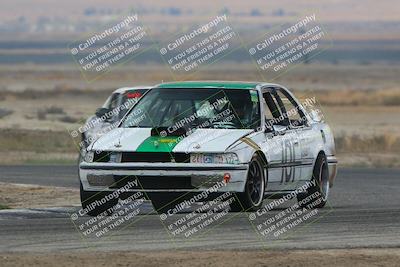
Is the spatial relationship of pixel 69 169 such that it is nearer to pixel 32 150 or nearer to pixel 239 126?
pixel 32 150

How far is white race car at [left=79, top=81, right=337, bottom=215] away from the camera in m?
13.8

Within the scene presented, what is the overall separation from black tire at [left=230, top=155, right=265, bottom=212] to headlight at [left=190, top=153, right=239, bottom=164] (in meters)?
0.27

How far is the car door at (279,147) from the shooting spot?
14762mm

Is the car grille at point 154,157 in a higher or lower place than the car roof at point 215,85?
lower

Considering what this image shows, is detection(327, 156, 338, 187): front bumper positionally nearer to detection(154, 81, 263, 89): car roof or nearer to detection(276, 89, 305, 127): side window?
detection(276, 89, 305, 127): side window

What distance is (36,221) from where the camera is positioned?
43.7 ft

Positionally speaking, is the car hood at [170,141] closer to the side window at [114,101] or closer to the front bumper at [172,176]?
the front bumper at [172,176]

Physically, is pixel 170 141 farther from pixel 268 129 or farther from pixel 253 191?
pixel 268 129

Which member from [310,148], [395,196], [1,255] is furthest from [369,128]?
[1,255]

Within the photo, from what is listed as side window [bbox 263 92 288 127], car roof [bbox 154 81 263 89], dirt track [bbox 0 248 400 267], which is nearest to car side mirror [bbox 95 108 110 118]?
car roof [bbox 154 81 263 89]

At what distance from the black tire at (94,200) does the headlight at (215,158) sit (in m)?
1.05

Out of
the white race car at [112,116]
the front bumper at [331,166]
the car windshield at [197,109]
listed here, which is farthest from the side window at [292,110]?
the white race car at [112,116]

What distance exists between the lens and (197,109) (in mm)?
15023

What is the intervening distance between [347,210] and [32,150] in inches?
661
